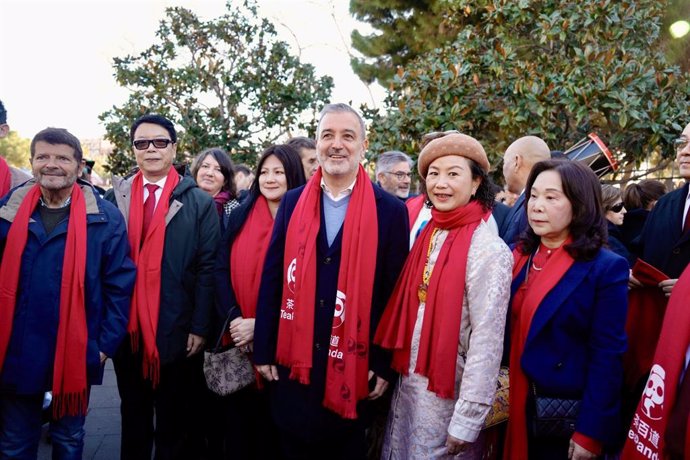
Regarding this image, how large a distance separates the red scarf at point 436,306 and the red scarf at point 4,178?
8.88 feet

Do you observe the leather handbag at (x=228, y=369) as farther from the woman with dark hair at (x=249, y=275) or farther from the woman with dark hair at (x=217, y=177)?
the woman with dark hair at (x=217, y=177)

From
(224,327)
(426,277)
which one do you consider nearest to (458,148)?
(426,277)

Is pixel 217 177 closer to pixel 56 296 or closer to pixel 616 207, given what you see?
pixel 56 296

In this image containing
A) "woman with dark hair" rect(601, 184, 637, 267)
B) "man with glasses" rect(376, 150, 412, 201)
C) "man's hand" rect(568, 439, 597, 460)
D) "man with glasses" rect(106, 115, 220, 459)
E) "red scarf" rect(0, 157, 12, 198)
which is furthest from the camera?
"man with glasses" rect(376, 150, 412, 201)

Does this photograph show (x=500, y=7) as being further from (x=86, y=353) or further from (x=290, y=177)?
(x=86, y=353)

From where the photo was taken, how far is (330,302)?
257cm

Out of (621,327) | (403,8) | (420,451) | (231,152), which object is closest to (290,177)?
(420,451)

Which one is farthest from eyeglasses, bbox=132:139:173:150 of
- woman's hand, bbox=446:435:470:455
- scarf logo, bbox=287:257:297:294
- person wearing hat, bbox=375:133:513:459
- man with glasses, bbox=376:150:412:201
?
man with glasses, bbox=376:150:412:201

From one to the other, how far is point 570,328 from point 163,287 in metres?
2.21

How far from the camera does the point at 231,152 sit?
28.4 feet

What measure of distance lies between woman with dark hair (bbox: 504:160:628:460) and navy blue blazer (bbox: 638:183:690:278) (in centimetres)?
84

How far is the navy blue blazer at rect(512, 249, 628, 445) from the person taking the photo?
218cm

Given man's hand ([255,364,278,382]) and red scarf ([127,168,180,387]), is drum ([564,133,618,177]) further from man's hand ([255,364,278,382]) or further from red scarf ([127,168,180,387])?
red scarf ([127,168,180,387])

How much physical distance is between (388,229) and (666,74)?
14.8ft
